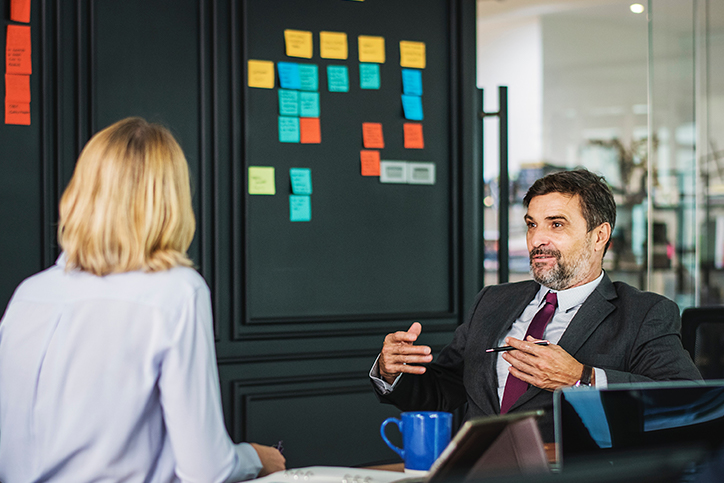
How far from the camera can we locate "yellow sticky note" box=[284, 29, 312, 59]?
9.36 feet

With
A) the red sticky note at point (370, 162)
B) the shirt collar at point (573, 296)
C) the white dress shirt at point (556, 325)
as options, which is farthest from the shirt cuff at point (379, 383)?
the red sticky note at point (370, 162)

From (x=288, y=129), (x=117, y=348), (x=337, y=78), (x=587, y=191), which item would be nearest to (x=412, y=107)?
(x=337, y=78)

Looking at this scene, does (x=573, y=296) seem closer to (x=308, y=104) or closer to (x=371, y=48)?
(x=308, y=104)

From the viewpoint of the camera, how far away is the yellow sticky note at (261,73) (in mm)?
2791

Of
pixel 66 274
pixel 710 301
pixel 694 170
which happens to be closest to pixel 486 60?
→ pixel 694 170

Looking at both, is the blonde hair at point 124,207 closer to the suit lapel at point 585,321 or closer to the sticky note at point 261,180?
the suit lapel at point 585,321

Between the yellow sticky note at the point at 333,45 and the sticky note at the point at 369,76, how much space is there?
0.10m

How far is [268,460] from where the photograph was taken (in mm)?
1261

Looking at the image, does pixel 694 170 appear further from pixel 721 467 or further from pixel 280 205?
pixel 721 467

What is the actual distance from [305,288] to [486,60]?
5.02 meters

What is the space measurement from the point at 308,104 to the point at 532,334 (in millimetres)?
1446

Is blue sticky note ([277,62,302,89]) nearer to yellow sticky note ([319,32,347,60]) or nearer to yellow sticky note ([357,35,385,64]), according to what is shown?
yellow sticky note ([319,32,347,60])

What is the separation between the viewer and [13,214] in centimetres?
248

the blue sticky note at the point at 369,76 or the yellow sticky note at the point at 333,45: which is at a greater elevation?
the yellow sticky note at the point at 333,45
